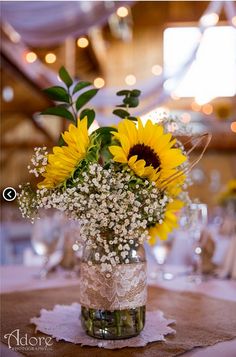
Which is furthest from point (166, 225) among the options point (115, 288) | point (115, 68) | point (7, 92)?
point (115, 68)

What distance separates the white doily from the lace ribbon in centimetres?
6

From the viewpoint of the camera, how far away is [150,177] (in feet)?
3.21

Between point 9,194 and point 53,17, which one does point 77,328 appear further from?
point 53,17

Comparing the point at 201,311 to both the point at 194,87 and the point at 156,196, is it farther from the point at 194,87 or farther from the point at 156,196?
the point at 194,87

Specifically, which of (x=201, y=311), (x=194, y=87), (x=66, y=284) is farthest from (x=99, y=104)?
(x=194, y=87)

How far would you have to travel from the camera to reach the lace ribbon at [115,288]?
987mm

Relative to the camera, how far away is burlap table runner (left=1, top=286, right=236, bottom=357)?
3.03 ft

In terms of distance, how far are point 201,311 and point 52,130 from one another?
6914 mm

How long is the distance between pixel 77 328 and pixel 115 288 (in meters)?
0.15

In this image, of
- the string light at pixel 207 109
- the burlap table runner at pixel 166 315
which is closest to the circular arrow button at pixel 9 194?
the burlap table runner at pixel 166 315

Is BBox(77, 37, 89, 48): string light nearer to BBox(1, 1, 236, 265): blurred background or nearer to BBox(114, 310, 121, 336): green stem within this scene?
BBox(1, 1, 236, 265): blurred background

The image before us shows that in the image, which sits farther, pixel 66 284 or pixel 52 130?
pixel 52 130

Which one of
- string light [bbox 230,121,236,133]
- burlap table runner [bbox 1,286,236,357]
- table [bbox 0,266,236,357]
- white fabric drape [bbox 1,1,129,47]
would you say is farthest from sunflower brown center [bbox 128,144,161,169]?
string light [bbox 230,121,236,133]

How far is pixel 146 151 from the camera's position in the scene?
0.98m
